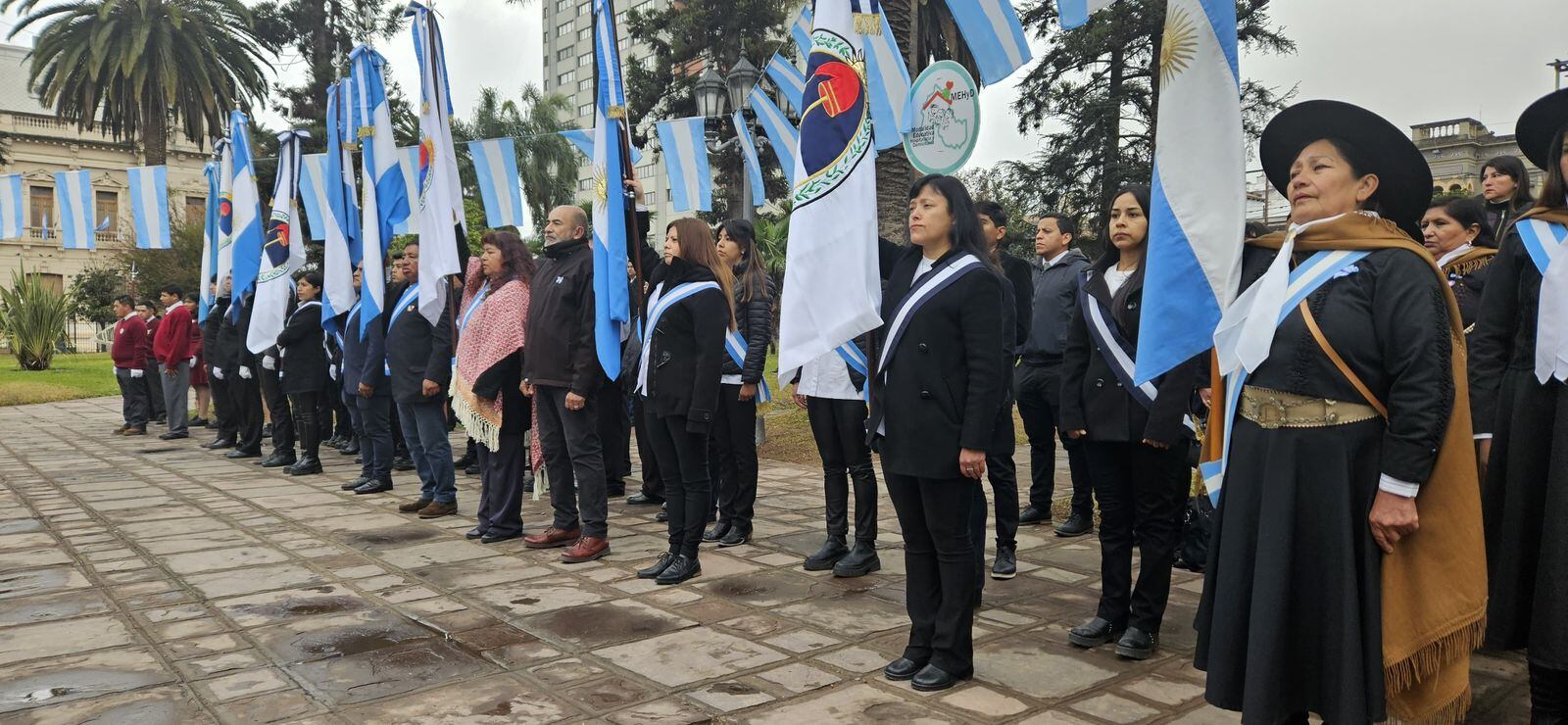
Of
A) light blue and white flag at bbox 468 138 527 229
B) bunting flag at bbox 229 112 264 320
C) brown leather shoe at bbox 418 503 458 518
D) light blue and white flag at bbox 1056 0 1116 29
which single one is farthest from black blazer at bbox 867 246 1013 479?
light blue and white flag at bbox 468 138 527 229

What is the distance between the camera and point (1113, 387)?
404cm

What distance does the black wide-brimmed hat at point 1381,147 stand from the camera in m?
2.78

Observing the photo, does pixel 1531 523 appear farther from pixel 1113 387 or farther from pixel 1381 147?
pixel 1113 387

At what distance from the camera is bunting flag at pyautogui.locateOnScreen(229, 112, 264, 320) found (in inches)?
426

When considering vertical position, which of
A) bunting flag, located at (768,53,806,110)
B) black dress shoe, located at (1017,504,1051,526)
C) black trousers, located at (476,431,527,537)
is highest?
bunting flag, located at (768,53,806,110)

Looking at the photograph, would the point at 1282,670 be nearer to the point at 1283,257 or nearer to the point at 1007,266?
the point at 1283,257

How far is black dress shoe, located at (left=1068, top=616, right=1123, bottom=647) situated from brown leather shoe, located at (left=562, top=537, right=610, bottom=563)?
2755 millimetres

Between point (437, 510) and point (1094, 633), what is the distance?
479 centimetres

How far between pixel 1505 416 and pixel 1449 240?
1.90 metres

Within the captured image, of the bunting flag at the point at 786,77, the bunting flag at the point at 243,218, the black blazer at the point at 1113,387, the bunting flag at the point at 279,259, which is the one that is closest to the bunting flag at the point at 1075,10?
the black blazer at the point at 1113,387

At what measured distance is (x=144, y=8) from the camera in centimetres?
3022

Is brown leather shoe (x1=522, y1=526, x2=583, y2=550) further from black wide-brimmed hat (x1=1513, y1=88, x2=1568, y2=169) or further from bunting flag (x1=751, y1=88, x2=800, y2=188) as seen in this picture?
bunting flag (x1=751, y1=88, x2=800, y2=188)

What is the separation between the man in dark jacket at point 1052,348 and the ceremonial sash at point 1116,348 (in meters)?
1.77

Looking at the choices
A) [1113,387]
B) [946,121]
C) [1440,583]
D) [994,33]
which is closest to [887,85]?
[994,33]
